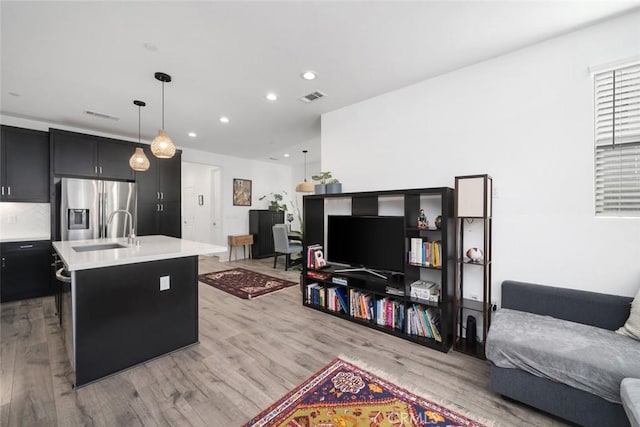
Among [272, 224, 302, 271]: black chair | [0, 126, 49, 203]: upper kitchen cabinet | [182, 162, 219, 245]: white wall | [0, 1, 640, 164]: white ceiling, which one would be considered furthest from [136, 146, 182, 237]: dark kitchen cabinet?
[272, 224, 302, 271]: black chair

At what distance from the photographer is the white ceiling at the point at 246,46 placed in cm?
188

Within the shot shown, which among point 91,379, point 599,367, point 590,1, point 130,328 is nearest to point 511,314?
point 599,367

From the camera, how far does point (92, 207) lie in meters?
4.06

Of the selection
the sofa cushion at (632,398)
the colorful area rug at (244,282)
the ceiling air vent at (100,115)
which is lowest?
the colorful area rug at (244,282)

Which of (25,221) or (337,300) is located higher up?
(25,221)

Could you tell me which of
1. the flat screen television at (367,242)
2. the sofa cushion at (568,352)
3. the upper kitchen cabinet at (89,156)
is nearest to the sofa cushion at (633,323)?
the sofa cushion at (568,352)

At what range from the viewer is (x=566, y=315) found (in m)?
2.03

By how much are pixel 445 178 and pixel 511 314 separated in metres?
1.36

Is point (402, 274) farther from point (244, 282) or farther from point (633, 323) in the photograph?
point (244, 282)

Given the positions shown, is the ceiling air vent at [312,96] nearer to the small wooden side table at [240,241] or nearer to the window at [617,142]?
the window at [617,142]

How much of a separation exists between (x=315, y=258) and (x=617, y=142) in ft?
9.68

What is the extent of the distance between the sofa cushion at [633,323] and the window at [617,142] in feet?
2.19

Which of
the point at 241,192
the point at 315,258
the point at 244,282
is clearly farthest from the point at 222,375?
the point at 241,192

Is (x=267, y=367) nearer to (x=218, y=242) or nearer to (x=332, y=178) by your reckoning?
(x=332, y=178)
